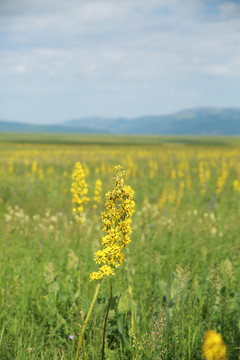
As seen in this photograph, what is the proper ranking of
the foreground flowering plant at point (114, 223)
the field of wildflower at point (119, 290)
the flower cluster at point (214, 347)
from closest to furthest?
the flower cluster at point (214, 347) → the foreground flowering plant at point (114, 223) → the field of wildflower at point (119, 290)

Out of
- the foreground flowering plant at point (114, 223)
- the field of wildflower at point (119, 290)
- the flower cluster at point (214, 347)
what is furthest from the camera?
the field of wildflower at point (119, 290)

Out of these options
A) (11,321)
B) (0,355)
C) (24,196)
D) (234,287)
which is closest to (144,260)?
(234,287)

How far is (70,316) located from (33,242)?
270 cm

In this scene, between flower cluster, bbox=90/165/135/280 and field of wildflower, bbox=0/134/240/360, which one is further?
field of wildflower, bbox=0/134/240/360

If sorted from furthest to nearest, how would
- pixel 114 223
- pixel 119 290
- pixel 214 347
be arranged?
pixel 119 290, pixel 114 223, pixel 214 347

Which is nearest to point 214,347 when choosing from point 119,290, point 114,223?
point 114,223

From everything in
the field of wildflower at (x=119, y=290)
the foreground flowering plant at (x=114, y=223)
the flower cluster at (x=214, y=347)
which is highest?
the foreground flowering plant at (x=114, y=223)

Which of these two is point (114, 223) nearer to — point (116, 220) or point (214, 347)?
point (116, 220)

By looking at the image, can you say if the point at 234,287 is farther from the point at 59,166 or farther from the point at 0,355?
the point at 59,166

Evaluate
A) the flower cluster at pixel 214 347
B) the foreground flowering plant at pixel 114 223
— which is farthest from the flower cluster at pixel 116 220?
the flower cluster at pixel 214 347

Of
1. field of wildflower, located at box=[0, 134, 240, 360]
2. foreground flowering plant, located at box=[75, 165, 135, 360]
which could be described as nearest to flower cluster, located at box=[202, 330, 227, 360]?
field of wildflower, located at box=[0, 134, 240, 360]

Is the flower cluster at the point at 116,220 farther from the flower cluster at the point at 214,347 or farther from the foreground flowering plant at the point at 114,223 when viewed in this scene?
the flower cluster at the point at 214,347

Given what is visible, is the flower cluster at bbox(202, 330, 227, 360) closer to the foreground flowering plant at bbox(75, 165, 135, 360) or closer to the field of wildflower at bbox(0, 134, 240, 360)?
the field of wildflower at bbox(0, 134, 240, 360)

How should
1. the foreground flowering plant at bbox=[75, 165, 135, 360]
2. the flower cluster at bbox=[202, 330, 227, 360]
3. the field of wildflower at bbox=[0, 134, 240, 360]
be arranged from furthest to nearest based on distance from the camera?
→ 1. the field of wildflower at bbox=[0, 134, 240, 360]
2. the foreground flowering plant at bbox=[75, 165, 135, 360]
3. the flower cluster at bbox=[202, 330, 227, 360]
